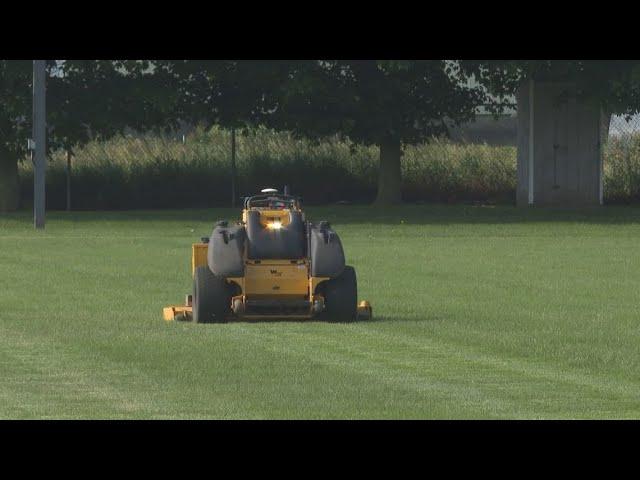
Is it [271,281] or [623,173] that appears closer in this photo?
[271,281]

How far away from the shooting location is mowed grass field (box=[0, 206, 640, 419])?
504 inches

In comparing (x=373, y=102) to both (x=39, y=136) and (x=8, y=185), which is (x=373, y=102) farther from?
(x=39, y=136)

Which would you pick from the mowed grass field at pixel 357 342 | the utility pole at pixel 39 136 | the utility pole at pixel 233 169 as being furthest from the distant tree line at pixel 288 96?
the mowed grass field at pixel 357 342

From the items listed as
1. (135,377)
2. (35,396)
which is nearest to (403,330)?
(135,377)

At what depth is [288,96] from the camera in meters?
43.3

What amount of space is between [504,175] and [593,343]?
32546 mm

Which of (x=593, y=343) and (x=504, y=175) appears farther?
(x=504, y=175)

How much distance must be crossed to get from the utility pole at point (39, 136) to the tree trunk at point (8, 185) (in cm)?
509

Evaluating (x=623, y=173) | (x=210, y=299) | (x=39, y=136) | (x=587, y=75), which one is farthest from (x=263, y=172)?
(x=210, y=299)

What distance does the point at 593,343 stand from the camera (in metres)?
16.7

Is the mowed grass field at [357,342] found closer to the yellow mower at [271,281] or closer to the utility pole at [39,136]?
the yellow mower at [271,281]

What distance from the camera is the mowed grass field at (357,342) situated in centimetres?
1280

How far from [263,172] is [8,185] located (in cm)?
719
